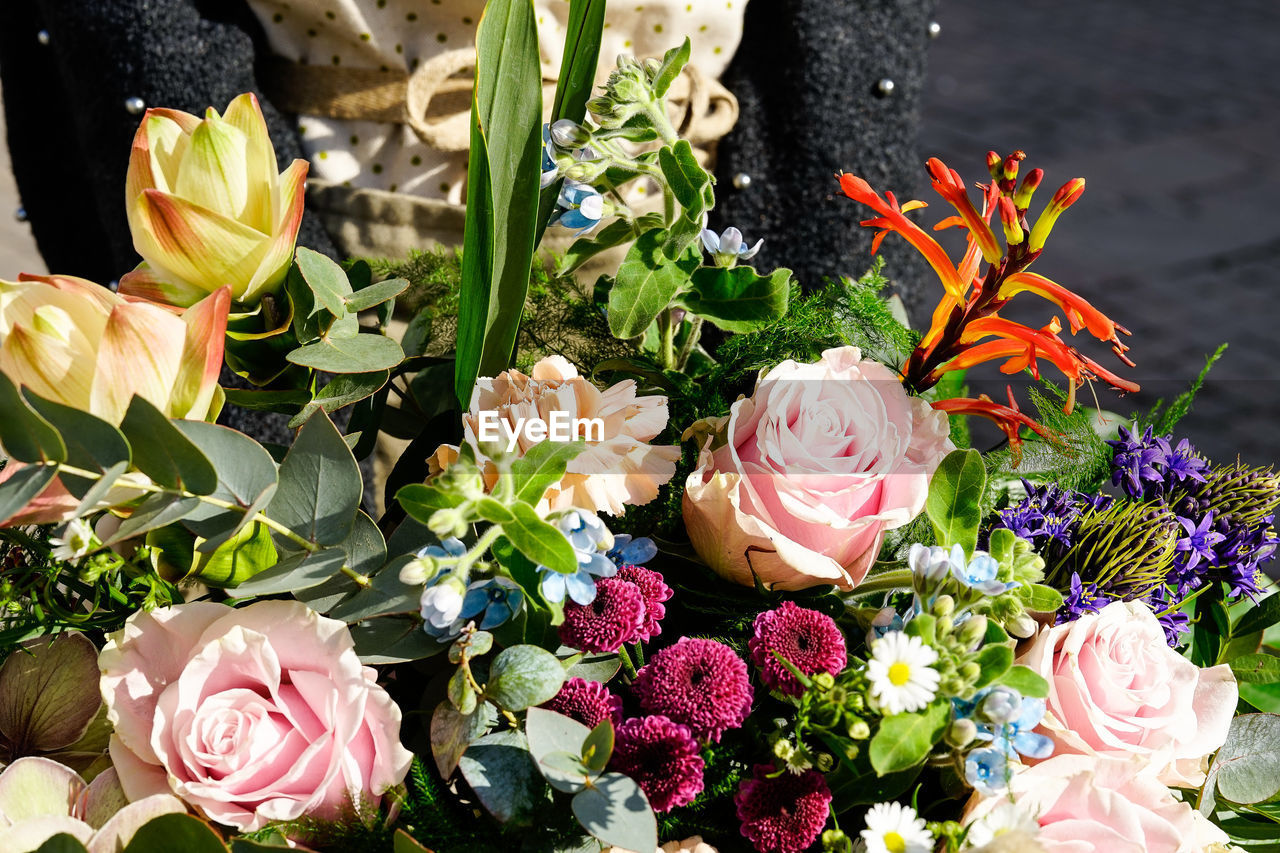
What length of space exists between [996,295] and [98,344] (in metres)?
0.25

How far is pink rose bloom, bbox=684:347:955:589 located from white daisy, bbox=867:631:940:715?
42 millimetres

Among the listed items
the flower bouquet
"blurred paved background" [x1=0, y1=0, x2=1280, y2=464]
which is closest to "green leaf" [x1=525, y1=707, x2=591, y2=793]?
the flower bouquet

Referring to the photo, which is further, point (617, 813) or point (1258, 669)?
point (1258, 669)

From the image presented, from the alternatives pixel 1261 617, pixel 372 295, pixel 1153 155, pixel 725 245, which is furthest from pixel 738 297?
pixel 1153 155

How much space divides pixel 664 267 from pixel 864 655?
132 millimetres

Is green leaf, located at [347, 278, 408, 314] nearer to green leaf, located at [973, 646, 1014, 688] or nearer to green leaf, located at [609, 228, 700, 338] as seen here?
green leaf, located at [609, 228, 700, 338]

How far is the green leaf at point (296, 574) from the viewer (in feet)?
0.92

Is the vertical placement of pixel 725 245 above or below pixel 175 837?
above

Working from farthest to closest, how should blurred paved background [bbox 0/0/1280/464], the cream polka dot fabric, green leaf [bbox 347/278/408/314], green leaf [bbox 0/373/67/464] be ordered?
blurred paved background [bbox 0/0/1280/464]
the cream polka dot fabric
green leaf [bbox 347/278/408/314]
green leaf [bbox 0/373/67/464]

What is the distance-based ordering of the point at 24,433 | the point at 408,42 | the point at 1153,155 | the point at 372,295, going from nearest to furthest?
the point at 24,433 → the point at 372,295 → the point at 408,42 → the point at 1153,155

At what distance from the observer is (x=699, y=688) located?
0.91 ft

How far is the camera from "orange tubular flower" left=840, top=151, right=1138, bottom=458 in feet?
1.06

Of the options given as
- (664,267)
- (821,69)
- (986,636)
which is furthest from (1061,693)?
(821,69)

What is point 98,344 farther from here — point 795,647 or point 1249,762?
point 1249,762
